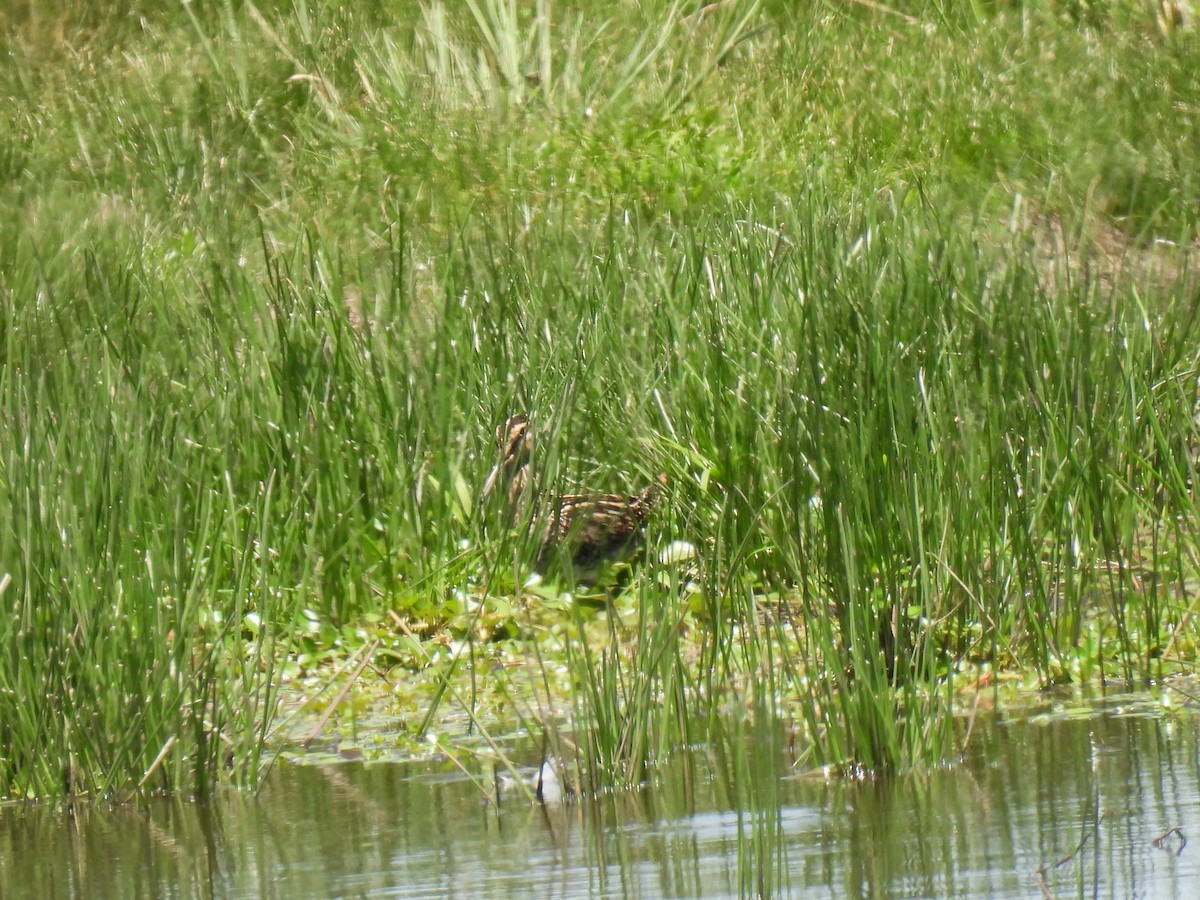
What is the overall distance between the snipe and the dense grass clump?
66mm

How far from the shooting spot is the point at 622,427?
4.72 meters

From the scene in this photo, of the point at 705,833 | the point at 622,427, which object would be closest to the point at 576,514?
the point at 622,427

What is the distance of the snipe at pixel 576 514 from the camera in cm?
462

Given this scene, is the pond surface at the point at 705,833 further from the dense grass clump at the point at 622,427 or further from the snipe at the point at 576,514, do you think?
the snipe at the point at 576,514

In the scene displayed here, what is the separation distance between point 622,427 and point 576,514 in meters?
0.23

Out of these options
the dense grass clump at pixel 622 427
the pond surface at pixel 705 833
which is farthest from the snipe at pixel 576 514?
the pond surface at pixel 705 833

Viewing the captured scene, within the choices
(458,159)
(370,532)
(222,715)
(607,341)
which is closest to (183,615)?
(222,715)

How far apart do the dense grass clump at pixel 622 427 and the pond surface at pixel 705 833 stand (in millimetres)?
127

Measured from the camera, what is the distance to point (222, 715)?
127 inches

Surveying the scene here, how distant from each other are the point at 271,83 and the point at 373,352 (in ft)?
17.3

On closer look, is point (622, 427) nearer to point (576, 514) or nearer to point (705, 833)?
point (576, 514)

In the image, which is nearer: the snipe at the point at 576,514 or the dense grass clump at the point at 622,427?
the dense grass clump at the point at 622,427

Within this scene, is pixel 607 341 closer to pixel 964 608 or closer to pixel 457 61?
pixel 964 608

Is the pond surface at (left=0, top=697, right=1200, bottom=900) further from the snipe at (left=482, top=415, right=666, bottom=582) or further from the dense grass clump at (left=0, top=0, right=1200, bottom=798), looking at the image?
the snipe at (left=482, top=415, right=666, bottom=582)
